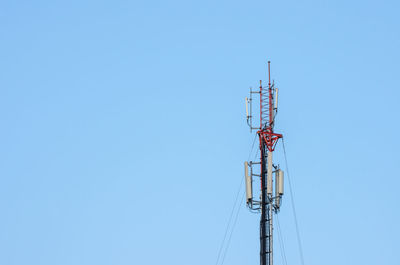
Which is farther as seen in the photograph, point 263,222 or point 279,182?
point 279,182

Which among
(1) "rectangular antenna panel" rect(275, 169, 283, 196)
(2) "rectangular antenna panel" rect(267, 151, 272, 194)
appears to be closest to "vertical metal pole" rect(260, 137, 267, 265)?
(2) "rectangular antenna panel" rect(267, 151, 272, 194)

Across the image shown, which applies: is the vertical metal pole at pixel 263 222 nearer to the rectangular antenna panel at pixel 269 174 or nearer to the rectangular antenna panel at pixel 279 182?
the rectangular antenna panel at pixel 269 174

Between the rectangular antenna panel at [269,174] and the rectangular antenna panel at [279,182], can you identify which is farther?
the rectangular antenna panel at [269,174]

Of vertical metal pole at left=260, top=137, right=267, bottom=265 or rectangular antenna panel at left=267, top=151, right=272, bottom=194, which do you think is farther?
rectangular antenna panel at left=267, top=151, right=272, bottom=194

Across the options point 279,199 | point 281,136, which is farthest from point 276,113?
point 279,199

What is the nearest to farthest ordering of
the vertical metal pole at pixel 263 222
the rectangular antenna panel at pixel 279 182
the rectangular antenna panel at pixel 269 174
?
the vertical metal pole at pixel 263 222
the rectangular antenna panel at pixel 279 182
the rectangular antenna panel at pixel 269 174

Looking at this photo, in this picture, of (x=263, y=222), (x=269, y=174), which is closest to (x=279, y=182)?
(x=269, y=174)

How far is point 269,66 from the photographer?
213ft

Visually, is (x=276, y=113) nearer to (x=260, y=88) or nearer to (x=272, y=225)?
(x=260, y=88)

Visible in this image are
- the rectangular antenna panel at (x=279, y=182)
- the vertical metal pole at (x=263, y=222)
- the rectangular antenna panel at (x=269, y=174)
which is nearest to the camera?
the vertical metal pole at (x=263, y=222)

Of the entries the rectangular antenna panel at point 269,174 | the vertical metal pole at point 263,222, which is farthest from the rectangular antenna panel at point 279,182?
the vertical metal pole at point 263,222

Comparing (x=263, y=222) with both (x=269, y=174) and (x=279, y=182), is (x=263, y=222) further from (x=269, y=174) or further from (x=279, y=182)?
(x=269, y=174)

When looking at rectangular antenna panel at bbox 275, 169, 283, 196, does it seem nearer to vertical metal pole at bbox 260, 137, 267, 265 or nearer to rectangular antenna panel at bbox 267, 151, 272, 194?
rectangular antenna panel at bbox 267, 151, 272, 194

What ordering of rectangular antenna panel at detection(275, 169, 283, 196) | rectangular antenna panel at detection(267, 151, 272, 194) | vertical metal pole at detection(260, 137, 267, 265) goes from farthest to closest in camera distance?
rectangular antenna panel at detection(267, 151, 272, 194), rectangular antenna panel at detection(275, 169, 283, 196), vertical metal pole at detection(260, 137, 267, 265)
